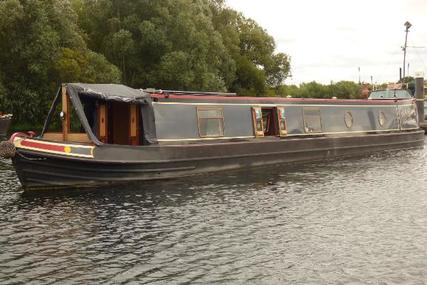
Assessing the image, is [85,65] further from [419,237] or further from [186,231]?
[419,237]

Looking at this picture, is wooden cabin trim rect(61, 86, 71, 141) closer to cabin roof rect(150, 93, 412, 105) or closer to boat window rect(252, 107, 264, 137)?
cabin roof rect(150, 93, 412, 105)

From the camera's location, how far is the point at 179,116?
17.8 metres

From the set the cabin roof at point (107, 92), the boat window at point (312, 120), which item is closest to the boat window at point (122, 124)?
the cabin roof at point (107, 92)

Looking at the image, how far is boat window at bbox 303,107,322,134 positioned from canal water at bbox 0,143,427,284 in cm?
559

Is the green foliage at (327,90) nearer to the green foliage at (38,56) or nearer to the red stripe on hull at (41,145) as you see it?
the green foliage at (38,56)

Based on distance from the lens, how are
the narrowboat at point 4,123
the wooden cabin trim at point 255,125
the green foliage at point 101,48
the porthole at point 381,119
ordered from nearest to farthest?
the wooden cabin trim at point 255,125 → the porthole at point 381,119 → the narrowboat at point 4,123 → the green foliage at point 101,48

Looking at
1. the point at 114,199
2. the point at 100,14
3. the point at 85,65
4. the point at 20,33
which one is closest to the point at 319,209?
the point at 114,199

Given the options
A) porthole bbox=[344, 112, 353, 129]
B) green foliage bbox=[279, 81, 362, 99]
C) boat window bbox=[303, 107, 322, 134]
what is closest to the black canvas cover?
boat window bbox=[303, 107, 322, 134]

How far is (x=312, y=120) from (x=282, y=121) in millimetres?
2040

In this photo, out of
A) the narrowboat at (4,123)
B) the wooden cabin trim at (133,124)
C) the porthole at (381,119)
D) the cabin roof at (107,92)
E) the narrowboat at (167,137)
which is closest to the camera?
the narrowboat at (167,137)

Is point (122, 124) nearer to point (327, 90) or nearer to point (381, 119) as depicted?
point (381, 119)

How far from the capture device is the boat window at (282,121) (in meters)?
21.4

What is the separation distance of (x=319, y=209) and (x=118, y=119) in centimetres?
770

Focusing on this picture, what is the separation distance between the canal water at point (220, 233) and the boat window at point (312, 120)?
18.4 feet
